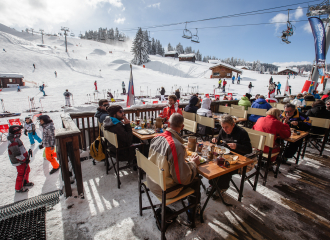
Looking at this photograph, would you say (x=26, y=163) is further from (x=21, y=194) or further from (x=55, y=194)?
(x=55, y=194)

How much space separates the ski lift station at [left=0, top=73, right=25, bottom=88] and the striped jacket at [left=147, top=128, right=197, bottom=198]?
3733 centimetres

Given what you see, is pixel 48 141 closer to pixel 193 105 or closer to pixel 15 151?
pixel 15 151

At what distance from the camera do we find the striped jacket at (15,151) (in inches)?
138

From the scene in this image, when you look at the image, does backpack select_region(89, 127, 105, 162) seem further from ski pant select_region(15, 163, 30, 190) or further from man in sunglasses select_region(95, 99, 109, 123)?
ski pant select_region(15, 163, 30, 190)

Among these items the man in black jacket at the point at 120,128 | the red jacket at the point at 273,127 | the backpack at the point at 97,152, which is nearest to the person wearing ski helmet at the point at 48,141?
the backpack at the point at 97,152

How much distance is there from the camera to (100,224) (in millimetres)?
2553

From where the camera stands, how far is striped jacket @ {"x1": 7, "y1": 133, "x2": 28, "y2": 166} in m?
3.52

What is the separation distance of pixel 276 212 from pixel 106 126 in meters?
3.53

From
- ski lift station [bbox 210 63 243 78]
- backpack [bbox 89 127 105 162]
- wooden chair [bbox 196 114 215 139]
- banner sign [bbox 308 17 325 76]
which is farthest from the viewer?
ski lift station [bbox 210 63 243 78]

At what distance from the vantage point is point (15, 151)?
354 cm

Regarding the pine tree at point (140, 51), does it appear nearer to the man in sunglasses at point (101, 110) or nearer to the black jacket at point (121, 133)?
the man in sunglasses at point (101, 110)

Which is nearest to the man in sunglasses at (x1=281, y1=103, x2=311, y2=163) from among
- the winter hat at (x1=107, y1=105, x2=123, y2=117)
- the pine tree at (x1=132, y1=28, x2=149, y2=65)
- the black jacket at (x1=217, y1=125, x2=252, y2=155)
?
the black jacket at (x1=217, y1=125, x2=252, y2=155)

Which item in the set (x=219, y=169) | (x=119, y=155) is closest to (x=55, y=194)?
(x=119, y=155)

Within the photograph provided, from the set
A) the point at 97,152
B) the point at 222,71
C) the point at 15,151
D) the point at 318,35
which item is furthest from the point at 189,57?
the point at 15,151
